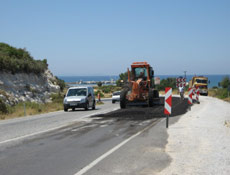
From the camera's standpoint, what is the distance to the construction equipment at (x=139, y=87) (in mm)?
26328

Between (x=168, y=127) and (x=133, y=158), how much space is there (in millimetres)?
6443

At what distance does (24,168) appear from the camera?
24.9 ft

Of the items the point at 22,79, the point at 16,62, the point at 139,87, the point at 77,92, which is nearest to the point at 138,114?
the point at 139,87

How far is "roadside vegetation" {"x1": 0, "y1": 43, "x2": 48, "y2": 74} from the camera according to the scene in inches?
1442

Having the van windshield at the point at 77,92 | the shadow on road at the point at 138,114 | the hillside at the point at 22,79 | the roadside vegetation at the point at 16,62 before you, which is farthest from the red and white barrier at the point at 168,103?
the roadside vegetation at the point at 16,62

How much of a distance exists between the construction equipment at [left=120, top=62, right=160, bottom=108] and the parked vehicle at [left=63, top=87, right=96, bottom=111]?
248 cm

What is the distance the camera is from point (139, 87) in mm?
26234

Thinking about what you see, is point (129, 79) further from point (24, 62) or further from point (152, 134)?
point (24, 62)

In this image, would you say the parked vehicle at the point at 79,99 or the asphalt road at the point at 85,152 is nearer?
the asphalt road at the point at 85,152

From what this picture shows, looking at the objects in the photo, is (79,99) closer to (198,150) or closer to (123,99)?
(123,99)

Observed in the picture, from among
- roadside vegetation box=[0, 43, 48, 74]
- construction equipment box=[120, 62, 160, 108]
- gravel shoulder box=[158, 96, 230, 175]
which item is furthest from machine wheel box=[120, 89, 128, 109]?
roadside vegetation box=[0, 43, 48, 74]

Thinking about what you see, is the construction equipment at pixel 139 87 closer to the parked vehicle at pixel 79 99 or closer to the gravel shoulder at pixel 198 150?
the parked vehicle at pixel 79 99

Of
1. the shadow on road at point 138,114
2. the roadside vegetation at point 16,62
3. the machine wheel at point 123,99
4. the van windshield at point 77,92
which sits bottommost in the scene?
the shadow on road at point 138,114

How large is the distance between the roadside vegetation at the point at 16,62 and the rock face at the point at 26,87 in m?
0.55
